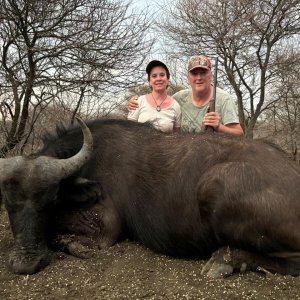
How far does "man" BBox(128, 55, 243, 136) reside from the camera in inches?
247

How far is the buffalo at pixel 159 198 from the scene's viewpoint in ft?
12.8

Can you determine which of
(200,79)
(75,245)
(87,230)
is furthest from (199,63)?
(75,245)

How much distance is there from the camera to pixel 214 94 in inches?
238

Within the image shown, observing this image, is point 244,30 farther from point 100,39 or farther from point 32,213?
point 32,213

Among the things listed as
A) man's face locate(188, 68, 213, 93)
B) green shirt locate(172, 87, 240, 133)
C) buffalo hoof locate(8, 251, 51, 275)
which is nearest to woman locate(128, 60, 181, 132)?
green shirt locate(172, 87, 240, 133)

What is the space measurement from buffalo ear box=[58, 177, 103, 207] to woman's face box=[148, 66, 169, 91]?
88.1 inches

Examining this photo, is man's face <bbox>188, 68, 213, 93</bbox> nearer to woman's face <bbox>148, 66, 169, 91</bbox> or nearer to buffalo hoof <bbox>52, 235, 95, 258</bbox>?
woman's face <bbox>148, 66, 169, 91</bbox>

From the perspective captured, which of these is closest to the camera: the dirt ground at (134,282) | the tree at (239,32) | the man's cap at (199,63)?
the dirt ground at (134,282)

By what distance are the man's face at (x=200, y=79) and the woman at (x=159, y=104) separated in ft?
1.32

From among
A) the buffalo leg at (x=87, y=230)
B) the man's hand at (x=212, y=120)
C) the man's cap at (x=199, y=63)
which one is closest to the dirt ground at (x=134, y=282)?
the buffalo leg at (x=87, y=230)

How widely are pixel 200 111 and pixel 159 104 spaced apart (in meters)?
0.66

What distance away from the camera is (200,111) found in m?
6.54

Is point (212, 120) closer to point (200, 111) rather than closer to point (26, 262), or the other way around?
point (200, 111)

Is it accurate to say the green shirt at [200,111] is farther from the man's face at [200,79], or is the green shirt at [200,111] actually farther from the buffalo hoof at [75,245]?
the buffalo hoof at [75,245]
